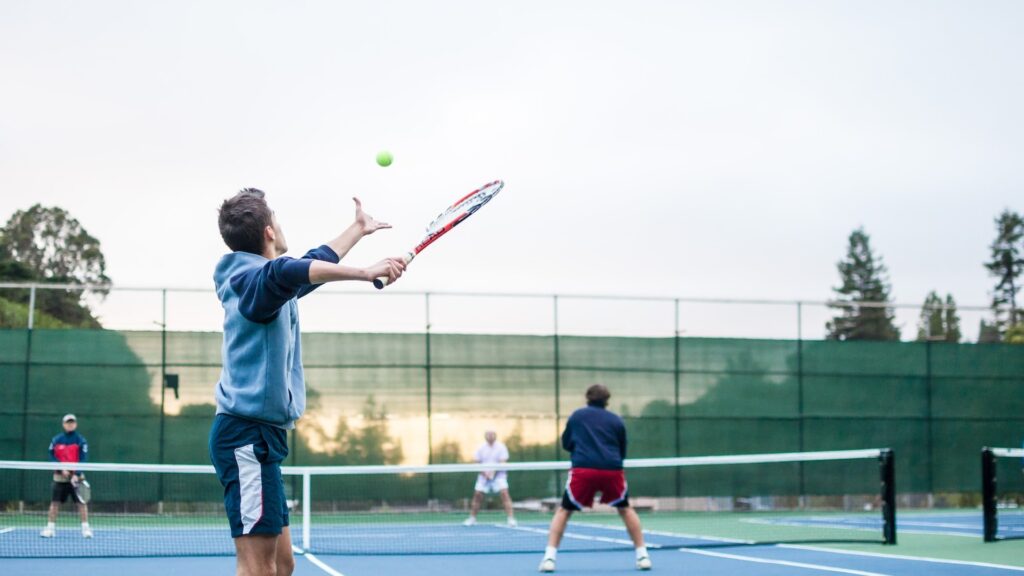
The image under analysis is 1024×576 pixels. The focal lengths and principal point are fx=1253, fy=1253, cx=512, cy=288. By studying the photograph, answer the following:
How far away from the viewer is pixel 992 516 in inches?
456

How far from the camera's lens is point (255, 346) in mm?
3906

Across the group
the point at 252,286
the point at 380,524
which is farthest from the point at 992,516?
the point at 252,286

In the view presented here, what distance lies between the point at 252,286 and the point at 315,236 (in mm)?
8435

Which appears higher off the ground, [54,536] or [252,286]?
[252,286]

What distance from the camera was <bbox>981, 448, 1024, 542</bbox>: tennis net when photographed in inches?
446

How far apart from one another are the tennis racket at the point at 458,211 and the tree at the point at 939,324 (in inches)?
634

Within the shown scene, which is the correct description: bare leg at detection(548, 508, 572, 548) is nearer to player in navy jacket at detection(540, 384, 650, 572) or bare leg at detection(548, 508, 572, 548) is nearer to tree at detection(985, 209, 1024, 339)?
player in navy jacket at detection(540, 384, 650, 572)

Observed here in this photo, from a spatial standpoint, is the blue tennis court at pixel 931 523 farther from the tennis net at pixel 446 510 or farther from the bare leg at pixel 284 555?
the bare leg at pixel 284 555

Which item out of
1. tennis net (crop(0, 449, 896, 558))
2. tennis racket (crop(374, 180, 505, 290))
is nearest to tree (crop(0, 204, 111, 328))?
tennis net (crop(0, 449, 896, 558))

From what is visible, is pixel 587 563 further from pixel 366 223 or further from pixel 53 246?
pixel 53 246

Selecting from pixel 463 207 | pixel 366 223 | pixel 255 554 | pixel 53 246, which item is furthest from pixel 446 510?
pixel 53 246

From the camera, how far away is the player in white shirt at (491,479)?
53.5ft

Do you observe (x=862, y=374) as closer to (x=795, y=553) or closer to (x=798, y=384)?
(x=798, y=384)

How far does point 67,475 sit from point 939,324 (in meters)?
17.1
